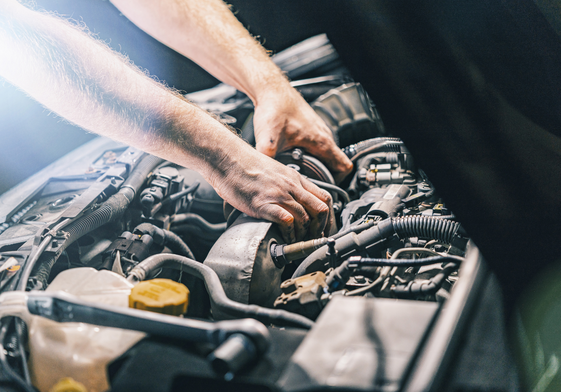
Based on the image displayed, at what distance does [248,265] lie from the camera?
36.1 inches

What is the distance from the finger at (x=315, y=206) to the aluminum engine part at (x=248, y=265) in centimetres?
15

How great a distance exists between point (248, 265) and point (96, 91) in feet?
1.87

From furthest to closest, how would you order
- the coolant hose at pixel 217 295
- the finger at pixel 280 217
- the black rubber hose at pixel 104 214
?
the finger at pixel 280 217, the black rubber hose at pixel 104 214, the coolant hose at pixel 217 295

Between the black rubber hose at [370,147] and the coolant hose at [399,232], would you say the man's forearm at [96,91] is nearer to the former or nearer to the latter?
the coolant hose at [399,232]

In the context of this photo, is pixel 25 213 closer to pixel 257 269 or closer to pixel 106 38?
pixel 257 269

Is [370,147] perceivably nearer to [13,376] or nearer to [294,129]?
[294,129]

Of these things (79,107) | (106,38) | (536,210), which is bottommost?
(536,210)

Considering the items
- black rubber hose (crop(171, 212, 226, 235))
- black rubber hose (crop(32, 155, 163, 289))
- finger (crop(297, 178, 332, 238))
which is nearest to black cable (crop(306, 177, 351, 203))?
finger (crop(297, 178, 332, 238))

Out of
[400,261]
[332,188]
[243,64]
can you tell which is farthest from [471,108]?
[243,64]

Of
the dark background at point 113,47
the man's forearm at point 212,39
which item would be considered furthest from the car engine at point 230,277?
the dark background at point 113,47

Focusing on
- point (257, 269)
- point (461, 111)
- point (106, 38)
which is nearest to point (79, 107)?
point (257, 269)

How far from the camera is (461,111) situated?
64 centimetres

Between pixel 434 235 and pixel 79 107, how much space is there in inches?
36.0

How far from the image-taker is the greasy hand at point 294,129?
1.41 m
